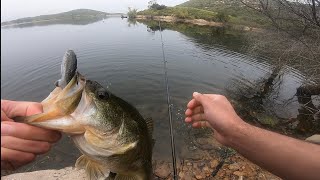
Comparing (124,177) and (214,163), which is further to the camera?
(214,163)

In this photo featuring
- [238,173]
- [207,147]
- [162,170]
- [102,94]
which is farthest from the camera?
[207,147]

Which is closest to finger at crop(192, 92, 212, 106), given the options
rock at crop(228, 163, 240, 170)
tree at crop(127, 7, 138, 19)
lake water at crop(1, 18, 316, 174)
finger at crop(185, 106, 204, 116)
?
finger at crop(185, 106, 204, 116)

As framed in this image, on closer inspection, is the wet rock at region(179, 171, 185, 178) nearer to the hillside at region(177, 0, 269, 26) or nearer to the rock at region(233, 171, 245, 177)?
the rock at region(233, 171, 245, 177)

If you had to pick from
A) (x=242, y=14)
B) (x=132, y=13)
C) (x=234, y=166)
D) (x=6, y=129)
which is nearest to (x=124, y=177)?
(x=6, y=129)

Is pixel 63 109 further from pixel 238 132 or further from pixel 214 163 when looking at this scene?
pixel 214 163

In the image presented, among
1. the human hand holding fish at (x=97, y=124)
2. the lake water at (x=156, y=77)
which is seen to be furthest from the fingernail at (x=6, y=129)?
the lake water at (x=156, y=77)

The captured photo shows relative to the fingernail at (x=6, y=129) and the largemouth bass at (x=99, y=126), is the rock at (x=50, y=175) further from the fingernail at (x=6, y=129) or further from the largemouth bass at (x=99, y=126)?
the fingernail at (x=6, y=129)
